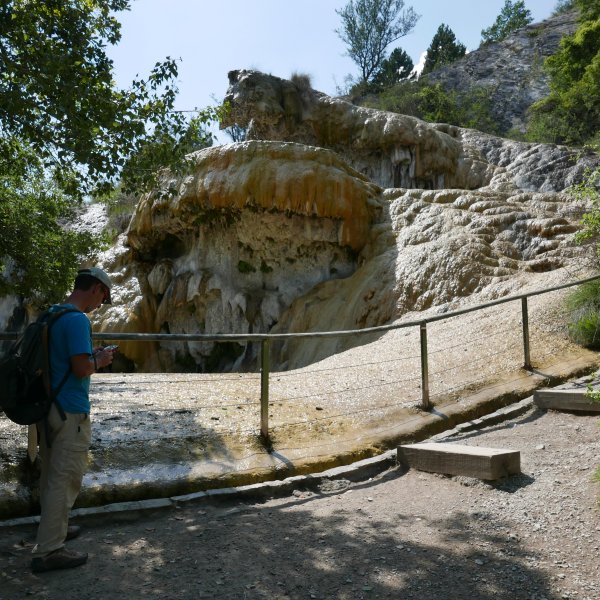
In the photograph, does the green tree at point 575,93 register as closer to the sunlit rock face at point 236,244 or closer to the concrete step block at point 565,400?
the sunlit rock face at point 236,244

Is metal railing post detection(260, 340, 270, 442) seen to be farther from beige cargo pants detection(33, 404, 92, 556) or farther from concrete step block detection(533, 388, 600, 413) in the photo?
concrete step block detection(533, 388, 600, 413)

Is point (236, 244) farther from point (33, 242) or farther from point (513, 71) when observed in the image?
point (513, 71)

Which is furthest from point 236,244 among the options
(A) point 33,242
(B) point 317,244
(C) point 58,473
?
(C) point 58,473

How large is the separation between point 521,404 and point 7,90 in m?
6.37

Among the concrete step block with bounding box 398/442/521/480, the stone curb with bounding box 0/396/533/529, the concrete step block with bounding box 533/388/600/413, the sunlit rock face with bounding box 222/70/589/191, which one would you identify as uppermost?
the sunlit rock face with bounding box 222/70/589/191

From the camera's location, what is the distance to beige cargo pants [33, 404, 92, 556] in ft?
12.1

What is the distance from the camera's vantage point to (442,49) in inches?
1960

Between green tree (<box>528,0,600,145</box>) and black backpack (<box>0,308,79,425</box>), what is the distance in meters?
26.7

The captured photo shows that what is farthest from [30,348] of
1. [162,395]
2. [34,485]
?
[162,395]

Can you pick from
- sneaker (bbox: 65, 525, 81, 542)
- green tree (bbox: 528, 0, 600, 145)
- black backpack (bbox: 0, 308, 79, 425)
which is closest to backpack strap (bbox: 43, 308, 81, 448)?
black backpack (bbox: 0, 308, 79, 425)

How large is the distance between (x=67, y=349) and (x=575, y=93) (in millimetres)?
27726

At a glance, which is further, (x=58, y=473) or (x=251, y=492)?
(x=251, y=492)

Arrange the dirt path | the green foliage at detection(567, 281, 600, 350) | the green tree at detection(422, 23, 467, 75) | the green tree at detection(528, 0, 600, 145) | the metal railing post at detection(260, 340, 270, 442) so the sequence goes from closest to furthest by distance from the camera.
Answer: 1. the dirt path
2. the metal railing post at detection(260, 340, 270, 442)
3. the green foliage at detection(567, 281, 600, 350)
4. the green tree at detection(528, 0, 600, 145)
5. the green tree at detection(422, 23, 467, 75)

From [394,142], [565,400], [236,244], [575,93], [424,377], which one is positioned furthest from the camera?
[575,93]
